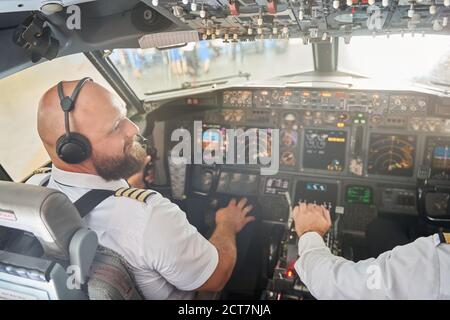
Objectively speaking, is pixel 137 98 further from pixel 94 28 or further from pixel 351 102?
pixel 351 102

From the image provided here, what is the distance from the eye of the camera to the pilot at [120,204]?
1194mm

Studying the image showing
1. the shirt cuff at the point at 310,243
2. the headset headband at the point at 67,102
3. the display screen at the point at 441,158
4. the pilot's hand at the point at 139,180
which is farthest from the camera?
the display screen at the point at 441,158

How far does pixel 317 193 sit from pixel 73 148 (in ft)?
4.25

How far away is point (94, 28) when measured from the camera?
1478 mm

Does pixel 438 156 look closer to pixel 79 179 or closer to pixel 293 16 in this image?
pixel 293 16

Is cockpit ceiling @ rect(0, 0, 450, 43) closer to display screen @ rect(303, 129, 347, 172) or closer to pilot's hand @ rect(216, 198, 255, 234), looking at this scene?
display screen @ rect(303, 129, 347, 172)

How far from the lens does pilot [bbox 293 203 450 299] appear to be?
1052 mm

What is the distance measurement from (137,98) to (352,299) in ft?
4.00

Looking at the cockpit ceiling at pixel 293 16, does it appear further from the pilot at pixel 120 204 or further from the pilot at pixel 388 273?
the pilot at pixel 388 273

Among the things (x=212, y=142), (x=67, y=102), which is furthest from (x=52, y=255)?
(x=212, y=142)

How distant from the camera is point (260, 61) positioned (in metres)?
2.55

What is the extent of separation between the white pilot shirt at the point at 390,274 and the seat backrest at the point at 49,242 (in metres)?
0.77

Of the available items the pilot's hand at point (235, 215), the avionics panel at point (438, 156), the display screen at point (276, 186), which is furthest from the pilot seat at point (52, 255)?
the avionics panel at point (438, 156)

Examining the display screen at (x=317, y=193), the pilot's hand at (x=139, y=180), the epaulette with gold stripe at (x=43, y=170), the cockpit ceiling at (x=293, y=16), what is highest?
the cockpit ceiling at (x=293, y=16)
